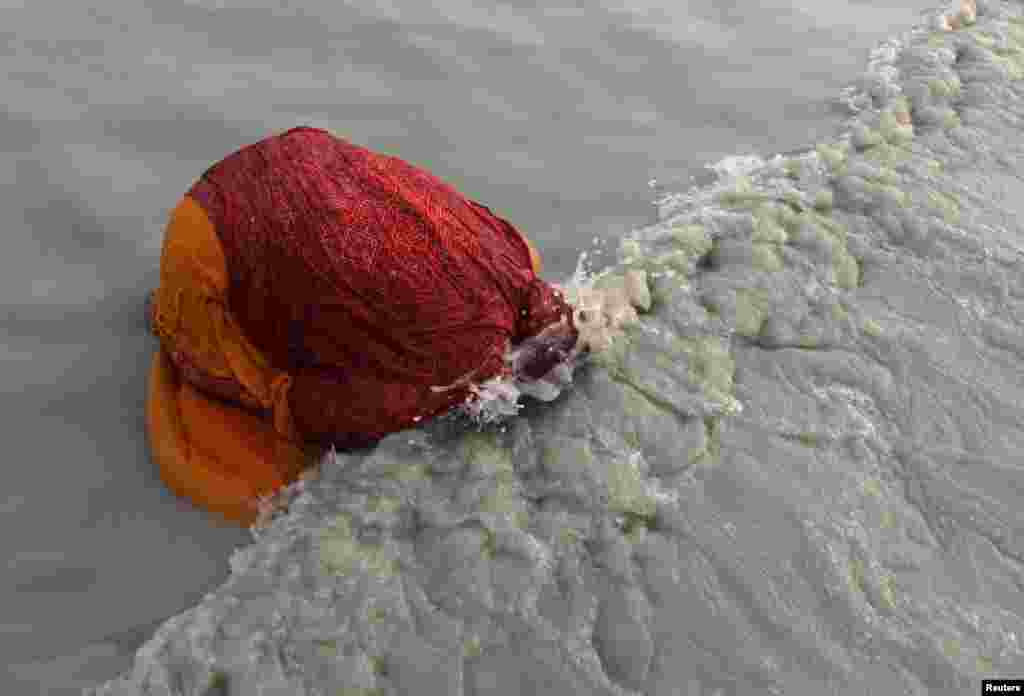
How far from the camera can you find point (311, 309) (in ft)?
7.70

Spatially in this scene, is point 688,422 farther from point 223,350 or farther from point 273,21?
point 273,21

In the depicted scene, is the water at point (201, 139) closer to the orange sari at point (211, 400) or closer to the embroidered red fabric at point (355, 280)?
the orange sari at point (211, 400)

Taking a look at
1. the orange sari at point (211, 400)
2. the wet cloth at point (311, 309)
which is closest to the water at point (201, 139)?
the orange sari at point (211, 400)

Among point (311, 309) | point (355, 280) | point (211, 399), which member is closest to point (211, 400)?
point (211, 399)

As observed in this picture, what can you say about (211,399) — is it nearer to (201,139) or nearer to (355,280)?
(355,280)

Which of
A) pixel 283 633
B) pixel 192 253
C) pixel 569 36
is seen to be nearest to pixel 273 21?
pixel 569 36

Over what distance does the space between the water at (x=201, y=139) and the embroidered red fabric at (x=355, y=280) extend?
20.1 inches

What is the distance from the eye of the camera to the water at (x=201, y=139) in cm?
235

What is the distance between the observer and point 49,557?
2.32 meters

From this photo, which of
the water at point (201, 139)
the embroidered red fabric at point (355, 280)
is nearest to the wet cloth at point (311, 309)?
the embroidered red fabric at point (355, 280)

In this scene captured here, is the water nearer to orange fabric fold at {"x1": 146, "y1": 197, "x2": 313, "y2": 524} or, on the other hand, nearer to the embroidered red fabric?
orange fabric fold at {"x1": 146, "y1": 197, "x2": 313, "y2": 524}

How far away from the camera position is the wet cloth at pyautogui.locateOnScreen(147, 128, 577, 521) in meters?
2.32

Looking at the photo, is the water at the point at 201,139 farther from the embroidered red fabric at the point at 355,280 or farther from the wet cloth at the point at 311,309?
the embroidered red fabric at the point at 355,280

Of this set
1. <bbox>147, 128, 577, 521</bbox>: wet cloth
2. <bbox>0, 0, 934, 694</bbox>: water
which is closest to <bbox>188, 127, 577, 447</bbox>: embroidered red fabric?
<bbox>147, 128, 577, 521</bbox>: wet cloth
